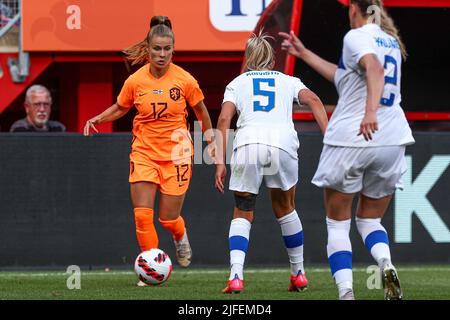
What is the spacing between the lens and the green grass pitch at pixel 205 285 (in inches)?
364

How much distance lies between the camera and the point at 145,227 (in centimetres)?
1006

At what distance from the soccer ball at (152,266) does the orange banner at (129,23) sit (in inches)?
319

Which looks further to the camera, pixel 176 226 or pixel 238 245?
pixel 176 226

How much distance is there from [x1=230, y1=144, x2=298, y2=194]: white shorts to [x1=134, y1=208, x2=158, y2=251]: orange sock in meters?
1.04

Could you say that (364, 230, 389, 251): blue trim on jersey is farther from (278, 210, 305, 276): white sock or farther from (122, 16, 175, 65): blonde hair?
(122, 16, 175, 65): blonde hair

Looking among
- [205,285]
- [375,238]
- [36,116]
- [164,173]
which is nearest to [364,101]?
[375,238]

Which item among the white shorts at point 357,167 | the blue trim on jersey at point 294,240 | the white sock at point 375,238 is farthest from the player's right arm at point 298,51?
the blue trim on jersey at point 294,240

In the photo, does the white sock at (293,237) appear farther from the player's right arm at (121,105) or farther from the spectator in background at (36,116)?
the spectator in background at (36,116)

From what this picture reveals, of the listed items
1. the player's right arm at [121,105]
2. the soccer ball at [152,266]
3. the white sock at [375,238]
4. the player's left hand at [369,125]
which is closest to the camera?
the player's left hand at [369,125]

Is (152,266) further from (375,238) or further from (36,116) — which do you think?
(36,116)

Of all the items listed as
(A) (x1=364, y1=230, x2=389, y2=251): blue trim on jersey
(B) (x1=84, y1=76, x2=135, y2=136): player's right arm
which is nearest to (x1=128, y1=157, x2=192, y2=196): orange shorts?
(B) (x1=84, y1=76, x2=135, y2=136): player's right arm

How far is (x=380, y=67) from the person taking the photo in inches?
298

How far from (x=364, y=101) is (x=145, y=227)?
2.87 meters
